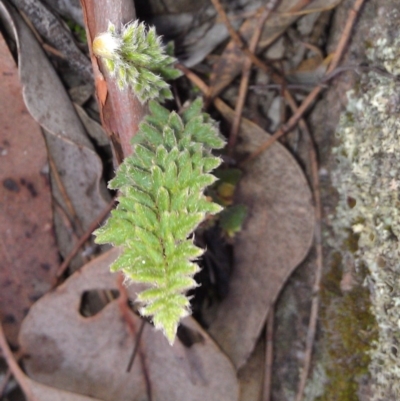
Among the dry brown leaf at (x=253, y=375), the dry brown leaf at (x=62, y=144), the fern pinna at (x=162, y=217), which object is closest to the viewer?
the fern pinna at (x=162, y=217)

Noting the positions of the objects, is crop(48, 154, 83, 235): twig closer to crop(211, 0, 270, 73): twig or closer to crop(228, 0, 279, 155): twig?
crop(228, 0, 279, 155): twig

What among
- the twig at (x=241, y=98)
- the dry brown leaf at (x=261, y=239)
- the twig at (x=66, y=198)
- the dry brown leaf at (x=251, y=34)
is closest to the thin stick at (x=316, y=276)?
the dry brown leaf at (x=261, y=239)

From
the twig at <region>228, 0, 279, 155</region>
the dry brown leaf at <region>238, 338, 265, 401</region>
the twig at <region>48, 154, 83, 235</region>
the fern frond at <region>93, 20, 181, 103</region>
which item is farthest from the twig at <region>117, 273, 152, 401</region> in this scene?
the fern frond at <region>93, 20, 181, 103</region>

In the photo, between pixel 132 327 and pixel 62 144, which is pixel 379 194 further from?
pixel 62 144

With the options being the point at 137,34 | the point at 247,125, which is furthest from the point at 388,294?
the point at 137,34

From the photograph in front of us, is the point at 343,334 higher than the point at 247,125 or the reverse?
the reverse

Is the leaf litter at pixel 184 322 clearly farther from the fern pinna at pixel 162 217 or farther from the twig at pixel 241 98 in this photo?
the fern pinna at pixel 162 217

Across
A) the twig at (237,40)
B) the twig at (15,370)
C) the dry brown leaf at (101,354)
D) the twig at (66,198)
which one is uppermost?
the twig at (237,40)

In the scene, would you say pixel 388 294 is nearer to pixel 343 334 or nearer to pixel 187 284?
pixel 343 334
